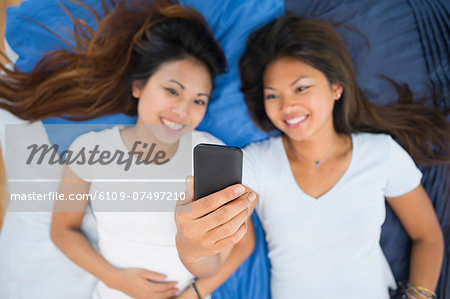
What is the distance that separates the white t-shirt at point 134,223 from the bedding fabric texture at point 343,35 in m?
0.11

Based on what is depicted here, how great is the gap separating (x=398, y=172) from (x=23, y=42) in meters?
1.30

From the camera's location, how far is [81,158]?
1.01m

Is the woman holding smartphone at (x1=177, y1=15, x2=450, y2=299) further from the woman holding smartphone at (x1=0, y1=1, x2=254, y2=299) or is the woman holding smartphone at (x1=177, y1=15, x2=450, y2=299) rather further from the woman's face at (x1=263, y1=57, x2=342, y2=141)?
the woman holding smartphone at (x1=0, y1=1, x2=254, y2=299)

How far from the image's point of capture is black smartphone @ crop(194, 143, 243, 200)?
65cm

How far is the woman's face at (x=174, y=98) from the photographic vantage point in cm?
94

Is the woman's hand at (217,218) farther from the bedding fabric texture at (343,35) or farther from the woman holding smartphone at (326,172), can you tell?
the bedding fabric texture at (343,35)

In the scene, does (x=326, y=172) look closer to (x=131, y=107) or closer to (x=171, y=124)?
(x=171, y=124)

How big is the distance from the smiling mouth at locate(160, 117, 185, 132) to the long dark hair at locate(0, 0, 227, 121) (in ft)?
0.53

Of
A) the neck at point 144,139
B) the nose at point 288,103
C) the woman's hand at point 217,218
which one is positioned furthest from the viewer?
the neck at point 144,139

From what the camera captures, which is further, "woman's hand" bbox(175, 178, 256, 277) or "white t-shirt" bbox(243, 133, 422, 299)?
"white t-shirt" bbox(243, 133, 422, 299)

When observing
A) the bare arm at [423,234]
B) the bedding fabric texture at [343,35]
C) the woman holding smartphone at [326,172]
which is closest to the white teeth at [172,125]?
the bedding fabric texture at [343,35]

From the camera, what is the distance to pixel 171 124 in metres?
0.96

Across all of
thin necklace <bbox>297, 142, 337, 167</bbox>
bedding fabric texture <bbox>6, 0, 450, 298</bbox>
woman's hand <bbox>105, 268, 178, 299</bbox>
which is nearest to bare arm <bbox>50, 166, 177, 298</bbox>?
woman's hand <bbox>105, 268, 178, 299</bbox>

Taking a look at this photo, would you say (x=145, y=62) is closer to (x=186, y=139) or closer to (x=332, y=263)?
(x=186, y=139)
